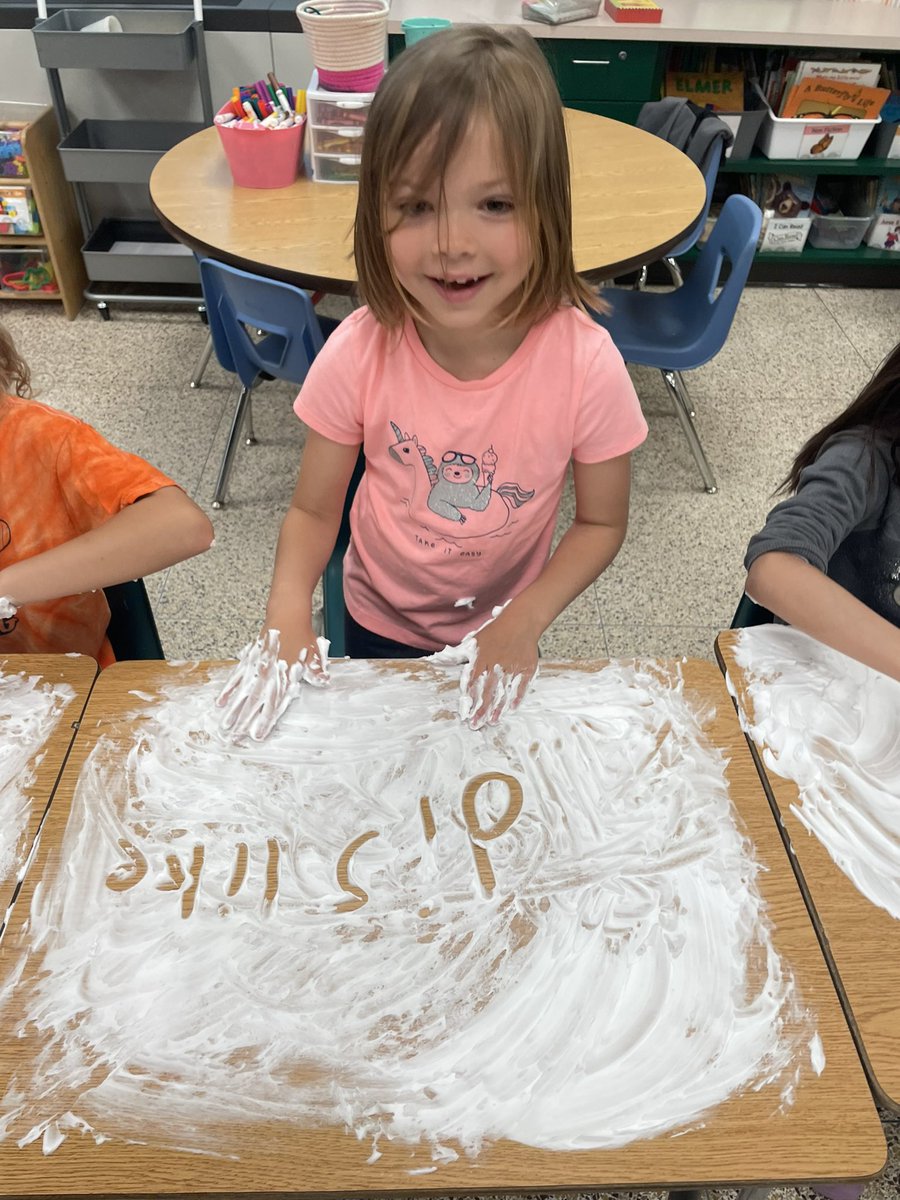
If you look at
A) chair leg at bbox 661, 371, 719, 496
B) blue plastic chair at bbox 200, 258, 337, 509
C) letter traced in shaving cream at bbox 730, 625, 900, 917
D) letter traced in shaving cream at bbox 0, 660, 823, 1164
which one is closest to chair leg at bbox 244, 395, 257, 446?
blue plastic chair at bbox 200, 258, 337, 509

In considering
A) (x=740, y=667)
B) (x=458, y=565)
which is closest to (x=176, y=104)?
(x=458, y=565)

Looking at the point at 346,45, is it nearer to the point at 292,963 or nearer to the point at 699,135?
the point at 699,135

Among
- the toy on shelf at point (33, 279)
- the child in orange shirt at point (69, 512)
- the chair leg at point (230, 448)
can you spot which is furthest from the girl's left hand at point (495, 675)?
the toy on shelf at point (33, 279)

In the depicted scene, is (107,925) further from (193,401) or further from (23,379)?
(193,401)

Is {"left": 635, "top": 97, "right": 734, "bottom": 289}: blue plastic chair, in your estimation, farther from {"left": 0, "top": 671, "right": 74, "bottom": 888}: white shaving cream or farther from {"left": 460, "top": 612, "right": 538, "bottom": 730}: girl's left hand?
{"left": 0, "top": 671, "right": 74, "bottom": 888}: white shaving cream

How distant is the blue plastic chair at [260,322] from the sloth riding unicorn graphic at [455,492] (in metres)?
0.72

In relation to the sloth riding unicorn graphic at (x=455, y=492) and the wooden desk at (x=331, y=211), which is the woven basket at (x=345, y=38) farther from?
the sloth riding unicorn graphic at (x=455, y=492)

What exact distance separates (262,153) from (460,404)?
1.33 m

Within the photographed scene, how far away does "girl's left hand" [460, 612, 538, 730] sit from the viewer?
0.89 meters

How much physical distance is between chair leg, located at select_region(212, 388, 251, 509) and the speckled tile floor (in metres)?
0.04

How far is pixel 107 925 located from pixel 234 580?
140cm

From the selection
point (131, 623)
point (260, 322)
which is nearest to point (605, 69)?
point (260, 322)

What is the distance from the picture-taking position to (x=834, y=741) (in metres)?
0.87

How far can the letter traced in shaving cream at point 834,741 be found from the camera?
0.77 metres
